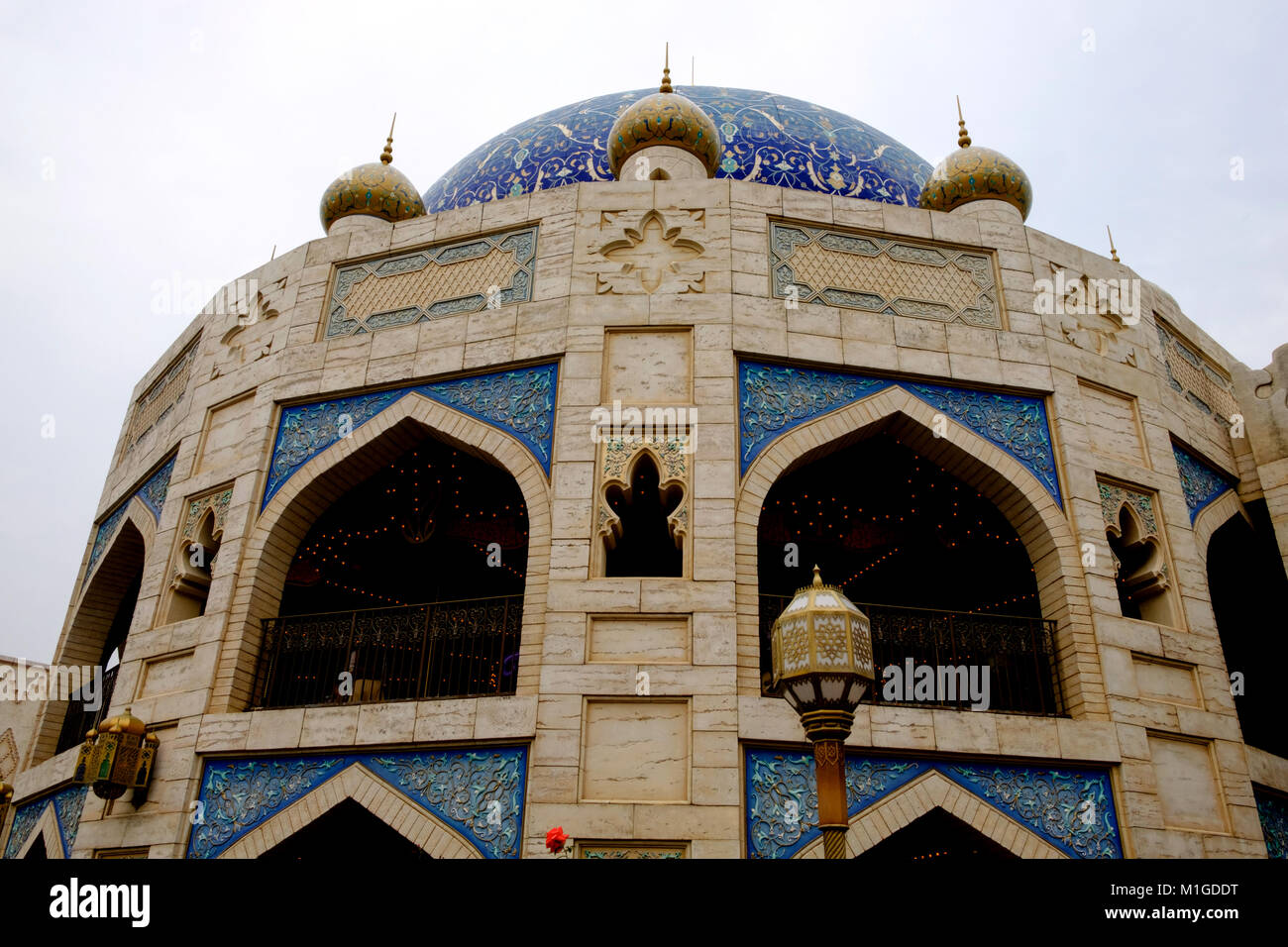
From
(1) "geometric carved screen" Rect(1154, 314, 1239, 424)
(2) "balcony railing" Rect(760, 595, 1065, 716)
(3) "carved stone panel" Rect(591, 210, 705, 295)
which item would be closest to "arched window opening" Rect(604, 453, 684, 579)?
(2) "balcony railing" Rect(760, 595, 1065, 716)

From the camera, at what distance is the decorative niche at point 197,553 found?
7923mm

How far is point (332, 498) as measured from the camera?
7879mm

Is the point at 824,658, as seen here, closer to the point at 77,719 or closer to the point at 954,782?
the point at 954,782

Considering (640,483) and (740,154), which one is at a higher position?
(740,154)

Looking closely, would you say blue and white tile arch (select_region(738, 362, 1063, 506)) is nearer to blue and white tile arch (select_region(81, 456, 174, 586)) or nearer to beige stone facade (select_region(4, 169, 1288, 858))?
beige stone facade (select_region(4, 169, 1288, 858))

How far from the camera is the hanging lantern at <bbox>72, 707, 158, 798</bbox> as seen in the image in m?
6.72

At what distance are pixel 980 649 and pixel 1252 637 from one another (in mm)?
4433

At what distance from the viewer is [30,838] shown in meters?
8.63

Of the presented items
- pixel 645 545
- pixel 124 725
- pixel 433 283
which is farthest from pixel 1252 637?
pixel 124 725

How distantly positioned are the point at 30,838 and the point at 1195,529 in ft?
33.1

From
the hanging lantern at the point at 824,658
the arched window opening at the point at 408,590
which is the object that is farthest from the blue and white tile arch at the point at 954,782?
the hanging lantern at the point at 824,658

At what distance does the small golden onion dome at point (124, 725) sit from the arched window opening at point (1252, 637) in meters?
9.09

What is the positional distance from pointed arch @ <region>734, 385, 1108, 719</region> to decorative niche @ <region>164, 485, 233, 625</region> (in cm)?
418

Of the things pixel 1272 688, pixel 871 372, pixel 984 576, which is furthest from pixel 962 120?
pixel 1272 688
